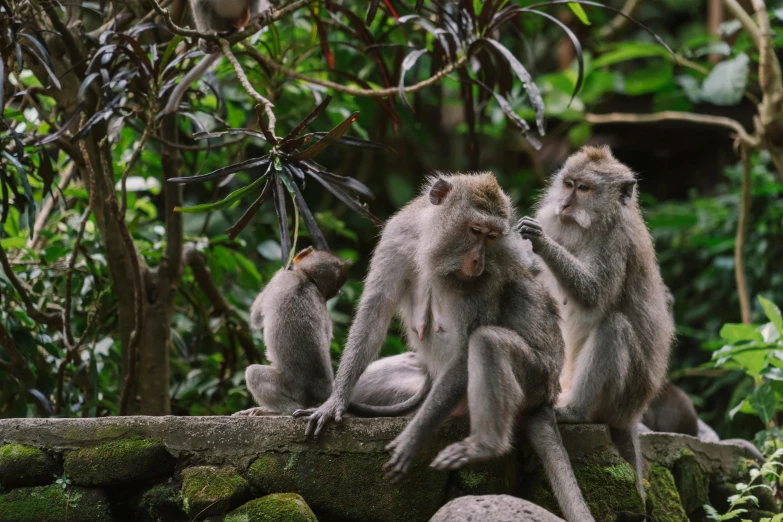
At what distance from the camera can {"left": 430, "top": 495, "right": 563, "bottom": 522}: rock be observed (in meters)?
3.69

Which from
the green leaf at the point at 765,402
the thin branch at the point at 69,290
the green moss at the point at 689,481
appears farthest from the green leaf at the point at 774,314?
the thin branch at the point at 69,290

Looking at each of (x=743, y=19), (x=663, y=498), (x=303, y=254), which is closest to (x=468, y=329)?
(x=303, y=254)

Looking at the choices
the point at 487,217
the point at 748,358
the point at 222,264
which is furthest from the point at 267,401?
the point at 748,358

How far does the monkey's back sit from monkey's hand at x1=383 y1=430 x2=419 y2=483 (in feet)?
2.73

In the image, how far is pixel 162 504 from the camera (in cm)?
421

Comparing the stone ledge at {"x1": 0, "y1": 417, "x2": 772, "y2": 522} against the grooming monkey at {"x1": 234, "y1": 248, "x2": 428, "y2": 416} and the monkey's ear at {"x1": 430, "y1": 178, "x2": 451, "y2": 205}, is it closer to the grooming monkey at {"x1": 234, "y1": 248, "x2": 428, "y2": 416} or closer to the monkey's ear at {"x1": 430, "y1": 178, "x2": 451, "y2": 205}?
the grooming monkey at {"x1": 234, "y1": 248, "x2": 428, "y2": 416}

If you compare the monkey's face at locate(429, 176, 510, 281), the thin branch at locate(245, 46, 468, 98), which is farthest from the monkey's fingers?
the thin branch at locate(245, 46, 468, 98)

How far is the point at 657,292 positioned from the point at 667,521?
1.37m

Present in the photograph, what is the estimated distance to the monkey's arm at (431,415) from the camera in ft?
13.4

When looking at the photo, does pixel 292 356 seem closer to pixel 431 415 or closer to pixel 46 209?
pixel 431 415

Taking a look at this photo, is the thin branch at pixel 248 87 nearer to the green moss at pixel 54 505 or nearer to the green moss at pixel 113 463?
the green moss at pixel 113 463

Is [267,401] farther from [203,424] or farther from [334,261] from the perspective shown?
[334,261]

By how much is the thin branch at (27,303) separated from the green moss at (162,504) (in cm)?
198

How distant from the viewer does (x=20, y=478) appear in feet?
13.6
